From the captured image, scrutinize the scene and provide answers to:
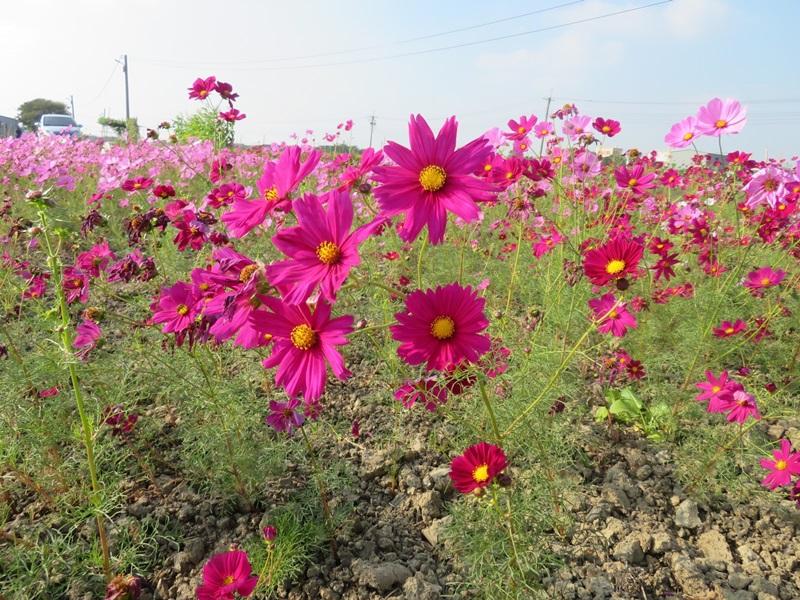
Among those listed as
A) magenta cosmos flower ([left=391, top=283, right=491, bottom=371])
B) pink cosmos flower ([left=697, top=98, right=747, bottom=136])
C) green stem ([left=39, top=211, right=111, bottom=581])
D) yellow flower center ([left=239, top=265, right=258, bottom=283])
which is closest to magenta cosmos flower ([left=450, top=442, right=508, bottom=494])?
magenta cosmos flower ([left=391, top=283, right=491, bottom=371])

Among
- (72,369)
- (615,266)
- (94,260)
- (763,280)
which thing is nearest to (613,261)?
(615,266)

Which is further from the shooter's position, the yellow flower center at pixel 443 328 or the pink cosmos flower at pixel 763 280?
the pink cosmos flower at pixel 763 280

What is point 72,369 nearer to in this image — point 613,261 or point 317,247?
point 317,247

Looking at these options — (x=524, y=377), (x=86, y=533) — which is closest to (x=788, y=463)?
(x=524, y=377)

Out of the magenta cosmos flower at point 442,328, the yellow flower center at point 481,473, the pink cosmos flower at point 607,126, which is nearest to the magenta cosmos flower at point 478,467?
the yellow flower center at point 481,473

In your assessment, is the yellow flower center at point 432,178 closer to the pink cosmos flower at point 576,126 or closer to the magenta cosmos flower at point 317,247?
the magenta cosmos flower at point 317,247

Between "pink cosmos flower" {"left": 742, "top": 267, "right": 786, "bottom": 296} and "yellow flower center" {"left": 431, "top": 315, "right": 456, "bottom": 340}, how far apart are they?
6.39 ft

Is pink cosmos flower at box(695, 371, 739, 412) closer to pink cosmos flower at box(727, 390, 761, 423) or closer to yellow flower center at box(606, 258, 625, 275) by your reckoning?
pink cosmos flower at box(727, 390, 761, 423)

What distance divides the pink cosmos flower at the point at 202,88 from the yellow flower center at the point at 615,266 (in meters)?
1.89

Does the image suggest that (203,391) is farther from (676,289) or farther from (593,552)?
(676,289)

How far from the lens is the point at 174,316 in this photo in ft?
3.29

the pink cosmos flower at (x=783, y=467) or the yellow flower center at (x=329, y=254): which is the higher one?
the yellow flower center at (x=329, y=254)

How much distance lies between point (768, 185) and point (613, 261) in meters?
0.94

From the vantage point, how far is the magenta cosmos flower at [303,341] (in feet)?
2.16
